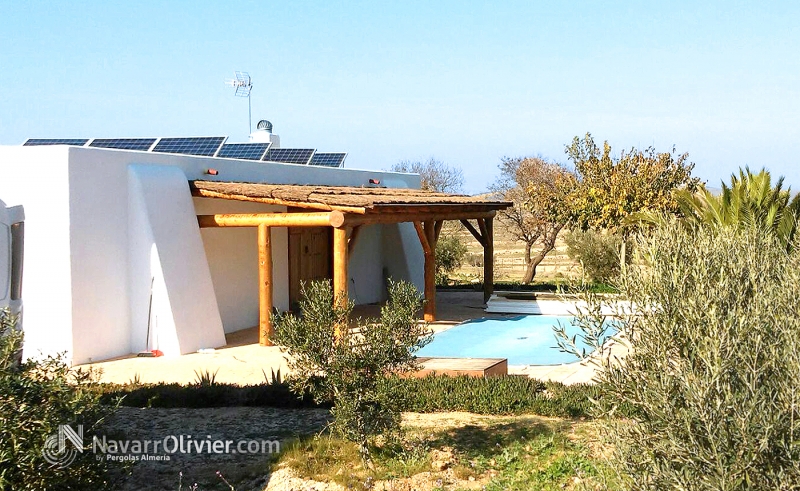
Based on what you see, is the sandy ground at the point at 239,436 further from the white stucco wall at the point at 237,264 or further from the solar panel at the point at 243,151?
the solar panel at the point at 243,151

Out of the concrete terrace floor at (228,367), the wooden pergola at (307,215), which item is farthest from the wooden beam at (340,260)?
the concrete terrace floor at (228,367)

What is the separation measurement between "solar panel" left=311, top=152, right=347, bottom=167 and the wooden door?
229 centimetres

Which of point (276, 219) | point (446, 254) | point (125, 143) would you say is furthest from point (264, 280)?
point (446, 254)

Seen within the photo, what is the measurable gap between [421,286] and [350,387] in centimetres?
1560

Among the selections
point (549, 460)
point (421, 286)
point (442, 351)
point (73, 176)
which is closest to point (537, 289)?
point (421, 286)

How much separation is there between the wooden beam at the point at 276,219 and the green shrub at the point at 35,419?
26.2 feet

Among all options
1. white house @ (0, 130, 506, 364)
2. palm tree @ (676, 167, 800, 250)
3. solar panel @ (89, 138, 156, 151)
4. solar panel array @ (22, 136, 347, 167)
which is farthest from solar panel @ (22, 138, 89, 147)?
palm tree @ (676, 167, 800, 250)

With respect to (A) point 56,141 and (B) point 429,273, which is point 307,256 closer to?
(B) point 429,273

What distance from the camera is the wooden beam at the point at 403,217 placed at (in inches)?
541

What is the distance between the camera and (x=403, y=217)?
612 inches

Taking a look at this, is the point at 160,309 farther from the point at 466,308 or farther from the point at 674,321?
the point at 674,321

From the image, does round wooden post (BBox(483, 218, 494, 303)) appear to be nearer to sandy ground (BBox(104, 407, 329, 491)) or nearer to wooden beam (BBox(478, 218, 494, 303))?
wooden beam (BBox(478, 218, 494, 303))

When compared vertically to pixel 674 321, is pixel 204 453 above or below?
below

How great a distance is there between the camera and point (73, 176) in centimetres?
1225
